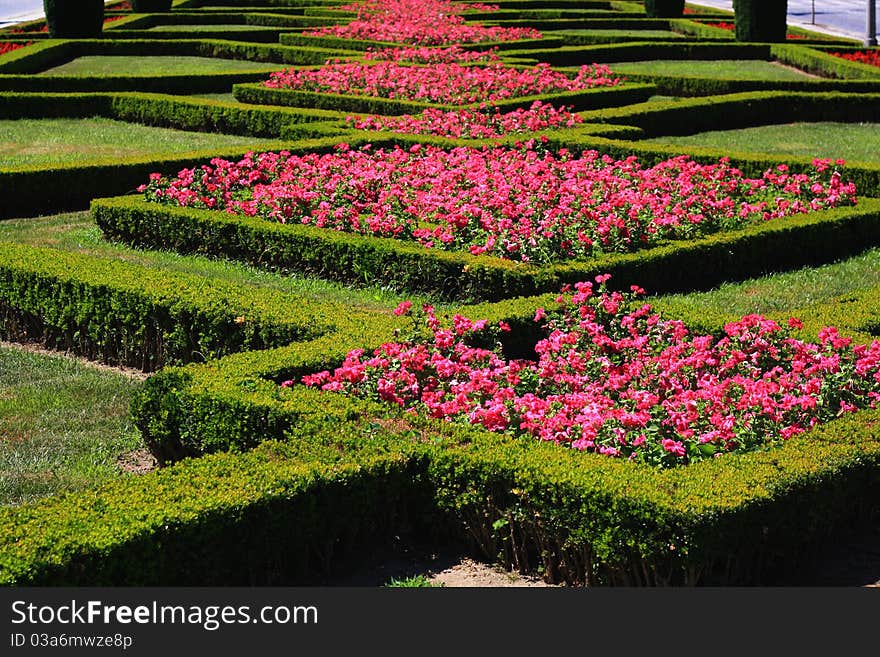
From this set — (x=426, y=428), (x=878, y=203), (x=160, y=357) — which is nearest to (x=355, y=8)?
(x=878, y=203)

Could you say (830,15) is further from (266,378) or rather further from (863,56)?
(266,378)

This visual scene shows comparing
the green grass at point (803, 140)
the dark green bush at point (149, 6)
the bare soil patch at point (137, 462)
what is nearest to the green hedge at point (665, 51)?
the green grass at point (803, 140)

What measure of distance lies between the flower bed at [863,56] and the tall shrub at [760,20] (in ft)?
6.47

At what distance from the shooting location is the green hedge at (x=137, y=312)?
9.05 metres

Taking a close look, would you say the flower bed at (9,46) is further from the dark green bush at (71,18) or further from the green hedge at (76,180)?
the green hedge at (76,180)

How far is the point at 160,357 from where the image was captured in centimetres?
948

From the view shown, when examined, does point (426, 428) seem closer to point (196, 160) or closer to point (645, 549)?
point (645, 549)

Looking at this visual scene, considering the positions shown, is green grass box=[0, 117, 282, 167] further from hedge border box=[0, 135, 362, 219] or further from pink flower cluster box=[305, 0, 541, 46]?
pink flower cluster box=[305, 0, 541, 46]

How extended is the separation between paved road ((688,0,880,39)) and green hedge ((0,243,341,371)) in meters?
33.4

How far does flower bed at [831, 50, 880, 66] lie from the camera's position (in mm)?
28016

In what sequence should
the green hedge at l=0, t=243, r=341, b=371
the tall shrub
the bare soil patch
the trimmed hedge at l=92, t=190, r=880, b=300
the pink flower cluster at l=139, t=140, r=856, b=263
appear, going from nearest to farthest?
the bare soil patch → the green hedge at l=0, t=243, r=341, b=371 → the trimmed hedge at l=92, t=190, r=880, b=300 → the pink flower cluster at l=139, t=140, r=856, b=263 → the tall shrub

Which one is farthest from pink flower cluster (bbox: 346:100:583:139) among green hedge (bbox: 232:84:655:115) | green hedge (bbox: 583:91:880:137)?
green hedge (bbox: 583:91:880:137)

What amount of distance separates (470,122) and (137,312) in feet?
30.1

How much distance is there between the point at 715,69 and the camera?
28031 millimetres
